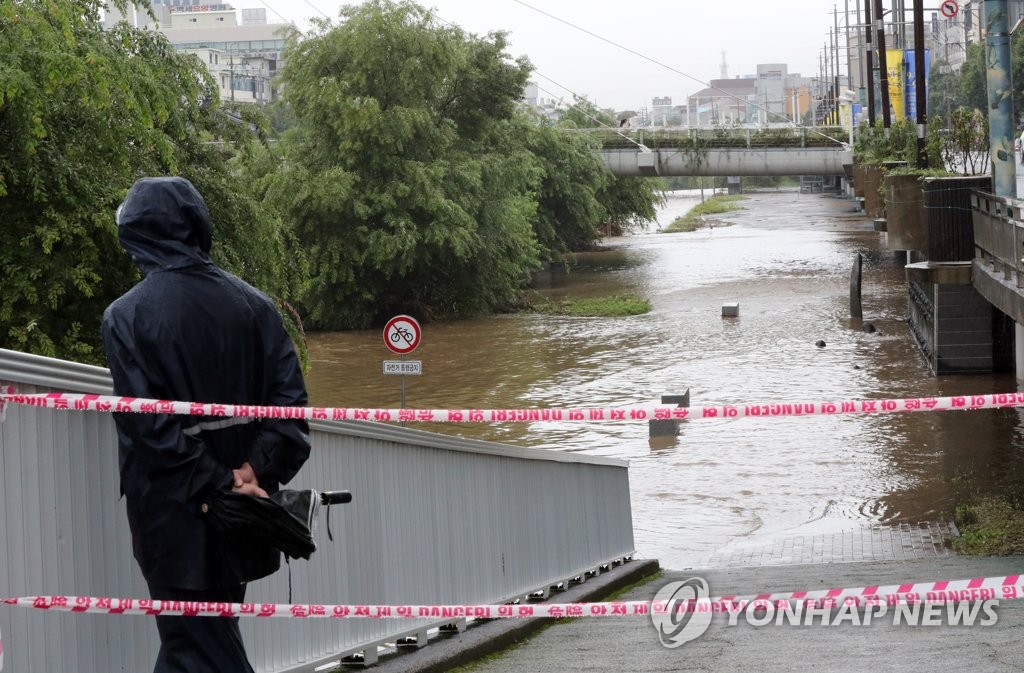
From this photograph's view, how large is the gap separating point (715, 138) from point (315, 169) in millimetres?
27346

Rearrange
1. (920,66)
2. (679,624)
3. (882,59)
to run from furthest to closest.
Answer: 1. (882,59)
2. (920,66)
3. (679,624)

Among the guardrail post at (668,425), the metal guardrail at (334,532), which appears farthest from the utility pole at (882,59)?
the metal guardrail at (334,532)

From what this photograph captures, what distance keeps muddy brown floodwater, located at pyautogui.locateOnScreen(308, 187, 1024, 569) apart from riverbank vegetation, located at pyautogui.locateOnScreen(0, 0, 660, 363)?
223cm

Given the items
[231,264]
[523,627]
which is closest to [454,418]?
[523,627]

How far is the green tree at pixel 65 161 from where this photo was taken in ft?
35.3

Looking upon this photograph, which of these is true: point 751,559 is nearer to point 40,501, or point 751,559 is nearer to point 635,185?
point 40,501

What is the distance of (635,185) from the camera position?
6419cm

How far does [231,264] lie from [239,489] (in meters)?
10.6

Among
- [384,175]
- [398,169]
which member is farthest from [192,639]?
[384,175]

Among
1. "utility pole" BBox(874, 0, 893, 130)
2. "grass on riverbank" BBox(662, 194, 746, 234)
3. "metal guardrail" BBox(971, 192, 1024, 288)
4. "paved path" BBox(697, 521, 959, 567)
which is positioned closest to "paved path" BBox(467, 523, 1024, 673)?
"paved path" BBox(697, 521, 959, 567)

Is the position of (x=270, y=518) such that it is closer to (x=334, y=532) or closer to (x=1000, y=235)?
(x=334, y=532)

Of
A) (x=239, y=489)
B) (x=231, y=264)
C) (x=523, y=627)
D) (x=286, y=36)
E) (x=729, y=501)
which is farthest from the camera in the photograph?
(x=286, y=36)

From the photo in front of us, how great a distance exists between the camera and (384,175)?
124ft

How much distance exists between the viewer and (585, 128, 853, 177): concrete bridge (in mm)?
59719
